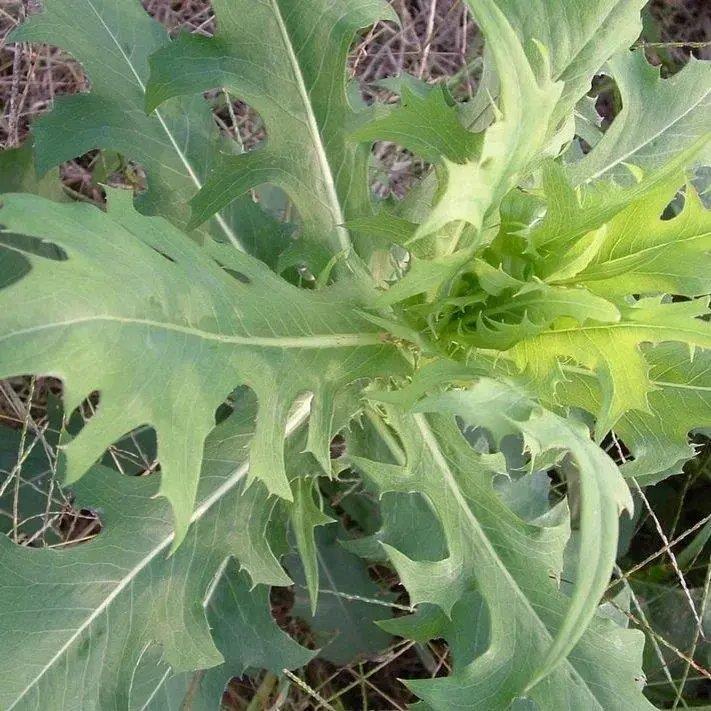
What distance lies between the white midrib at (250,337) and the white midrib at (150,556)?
161 millimetres

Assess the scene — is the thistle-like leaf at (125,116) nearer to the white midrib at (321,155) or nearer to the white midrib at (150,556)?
the white midrib at (321,155)

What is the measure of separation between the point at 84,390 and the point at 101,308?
84 mm

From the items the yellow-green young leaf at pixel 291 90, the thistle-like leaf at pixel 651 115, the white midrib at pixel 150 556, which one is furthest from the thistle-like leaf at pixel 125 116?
the thistle-like leaf at pixel 651 115

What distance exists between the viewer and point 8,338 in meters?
0.77

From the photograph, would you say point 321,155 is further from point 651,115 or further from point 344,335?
point 651,115

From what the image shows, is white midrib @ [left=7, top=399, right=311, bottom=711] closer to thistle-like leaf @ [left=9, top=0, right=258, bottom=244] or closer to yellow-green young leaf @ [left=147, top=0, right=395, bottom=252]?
yellow-green young leaf @ [left=147, top=0, right=395, bottom=252]

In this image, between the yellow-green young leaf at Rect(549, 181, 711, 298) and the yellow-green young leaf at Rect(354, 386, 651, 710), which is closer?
the yellow-green young leaf at Rect(549, 181, 711, 298)

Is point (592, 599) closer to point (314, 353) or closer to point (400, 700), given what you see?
point (314, 353)

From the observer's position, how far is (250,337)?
3.27ft

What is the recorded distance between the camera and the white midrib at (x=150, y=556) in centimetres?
120

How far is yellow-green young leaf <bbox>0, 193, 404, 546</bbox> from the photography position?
803mm

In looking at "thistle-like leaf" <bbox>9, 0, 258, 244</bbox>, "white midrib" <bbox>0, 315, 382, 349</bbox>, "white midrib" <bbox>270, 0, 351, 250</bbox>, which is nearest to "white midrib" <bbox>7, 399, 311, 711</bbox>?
"white midrib" <bbox>0, 315, 382, 349</bbox>

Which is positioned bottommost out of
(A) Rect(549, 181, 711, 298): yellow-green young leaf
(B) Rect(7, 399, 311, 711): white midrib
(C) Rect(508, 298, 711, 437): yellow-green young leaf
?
(B) Rect(7, 399, 311, 711): white midrib

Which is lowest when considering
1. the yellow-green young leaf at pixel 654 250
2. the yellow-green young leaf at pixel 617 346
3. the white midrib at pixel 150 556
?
the white midrib at pixel 150 556
